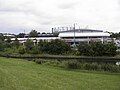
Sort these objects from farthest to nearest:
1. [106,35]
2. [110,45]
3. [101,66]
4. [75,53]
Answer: [106,35], [75,53], [110,45], [101,66]

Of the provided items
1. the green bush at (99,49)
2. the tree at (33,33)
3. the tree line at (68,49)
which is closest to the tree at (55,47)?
the tree line at (68,49)

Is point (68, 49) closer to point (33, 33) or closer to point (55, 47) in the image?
point (55, 47)

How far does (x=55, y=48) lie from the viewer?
67.6m

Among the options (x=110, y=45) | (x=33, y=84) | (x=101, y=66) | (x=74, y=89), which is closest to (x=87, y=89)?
(x=74, y=89)

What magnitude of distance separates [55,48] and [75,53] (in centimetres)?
486

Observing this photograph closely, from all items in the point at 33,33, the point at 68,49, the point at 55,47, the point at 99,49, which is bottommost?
the point at 68,49

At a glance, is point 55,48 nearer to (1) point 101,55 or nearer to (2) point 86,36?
(1) point 101,55

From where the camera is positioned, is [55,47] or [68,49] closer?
[55,47]

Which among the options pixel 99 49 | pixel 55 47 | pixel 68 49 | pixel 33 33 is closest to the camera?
pixel 99 49

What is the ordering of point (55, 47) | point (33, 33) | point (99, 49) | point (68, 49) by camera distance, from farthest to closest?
point (33, 33)
point (68, 49)
point (55, 47)
point (99, 49)

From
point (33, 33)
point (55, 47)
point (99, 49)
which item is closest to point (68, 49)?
point (55, 47)

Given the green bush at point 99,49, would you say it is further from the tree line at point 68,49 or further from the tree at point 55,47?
the tree at point 55,47

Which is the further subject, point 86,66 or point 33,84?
point 86,66

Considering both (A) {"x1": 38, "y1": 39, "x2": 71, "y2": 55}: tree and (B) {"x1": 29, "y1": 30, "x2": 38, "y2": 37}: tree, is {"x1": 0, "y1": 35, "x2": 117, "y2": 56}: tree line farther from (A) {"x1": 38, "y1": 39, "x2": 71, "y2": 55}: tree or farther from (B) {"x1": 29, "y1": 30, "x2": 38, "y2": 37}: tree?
(B) {"x1": 29, "y1": 30, "x2": 38, "y2": 37}: tree
